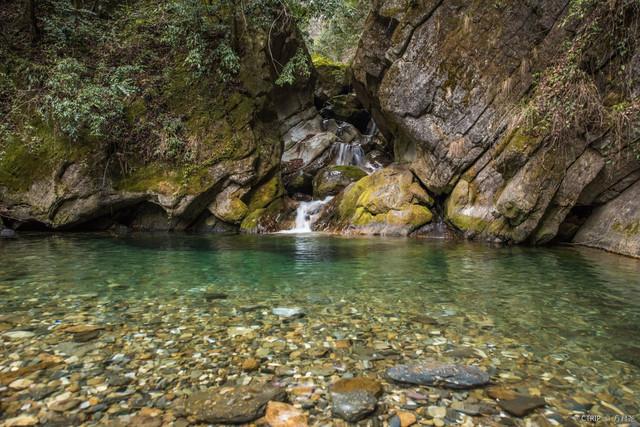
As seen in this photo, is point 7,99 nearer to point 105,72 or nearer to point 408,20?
point 105,72

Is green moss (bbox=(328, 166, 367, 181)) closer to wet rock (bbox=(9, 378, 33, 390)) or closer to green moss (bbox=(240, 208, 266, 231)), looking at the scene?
green moss (bbox=(240, 208, 266, 231))

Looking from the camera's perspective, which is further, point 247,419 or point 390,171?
point 390,171

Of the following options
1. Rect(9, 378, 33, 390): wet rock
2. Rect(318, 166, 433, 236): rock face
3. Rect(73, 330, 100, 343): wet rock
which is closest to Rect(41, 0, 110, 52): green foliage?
Rect(318, 166, 433, 236): rock face

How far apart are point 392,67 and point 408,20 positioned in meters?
1.81

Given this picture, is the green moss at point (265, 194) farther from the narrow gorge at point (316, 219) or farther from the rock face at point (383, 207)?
the rock face at point (383, 207)

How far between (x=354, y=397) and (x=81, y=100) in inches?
548

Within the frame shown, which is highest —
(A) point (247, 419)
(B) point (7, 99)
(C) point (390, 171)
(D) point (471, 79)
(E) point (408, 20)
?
(E) point (408, 20)

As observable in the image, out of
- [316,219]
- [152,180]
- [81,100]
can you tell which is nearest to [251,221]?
[316,219]

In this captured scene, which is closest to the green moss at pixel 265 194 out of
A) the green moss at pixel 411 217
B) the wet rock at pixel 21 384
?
the green moss at pixel 411 217

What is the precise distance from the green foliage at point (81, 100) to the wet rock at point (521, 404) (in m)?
14.2

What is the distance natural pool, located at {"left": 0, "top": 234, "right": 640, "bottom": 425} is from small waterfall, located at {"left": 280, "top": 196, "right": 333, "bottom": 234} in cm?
826

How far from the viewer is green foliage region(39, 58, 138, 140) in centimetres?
1262

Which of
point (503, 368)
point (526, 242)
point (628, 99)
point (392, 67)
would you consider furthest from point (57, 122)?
point (628, 99)

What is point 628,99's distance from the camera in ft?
33.6
